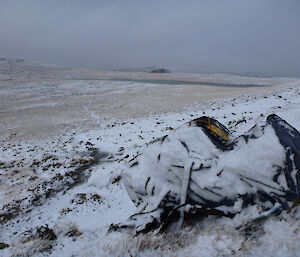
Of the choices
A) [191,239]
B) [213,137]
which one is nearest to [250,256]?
[191,239]

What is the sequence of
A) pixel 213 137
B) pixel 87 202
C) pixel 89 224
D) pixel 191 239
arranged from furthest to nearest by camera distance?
pixel 87 202 → pixel 89 224 → pixel 213 137 → pixel 191 239

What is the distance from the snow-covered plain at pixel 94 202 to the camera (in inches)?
133

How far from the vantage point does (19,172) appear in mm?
10609

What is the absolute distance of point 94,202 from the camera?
7336 millimetres

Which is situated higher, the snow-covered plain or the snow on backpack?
the snow on backpack

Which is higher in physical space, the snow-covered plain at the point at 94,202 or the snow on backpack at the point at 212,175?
the snow on backpack at the point at 212,175

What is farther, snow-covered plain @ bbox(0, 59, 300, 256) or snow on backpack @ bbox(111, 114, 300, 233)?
snow on backpack @ bbox(111, 114, 300, 233)

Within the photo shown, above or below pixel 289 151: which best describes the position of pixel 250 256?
below

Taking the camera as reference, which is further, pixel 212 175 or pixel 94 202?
pixel 94 202

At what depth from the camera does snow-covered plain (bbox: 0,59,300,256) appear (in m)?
3.37

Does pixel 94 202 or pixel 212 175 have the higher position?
pixel 212 175

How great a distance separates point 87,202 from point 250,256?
5.83 meters

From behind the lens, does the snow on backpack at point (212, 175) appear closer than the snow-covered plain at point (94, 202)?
No

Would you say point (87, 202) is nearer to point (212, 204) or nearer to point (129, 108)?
point (212, 204)
